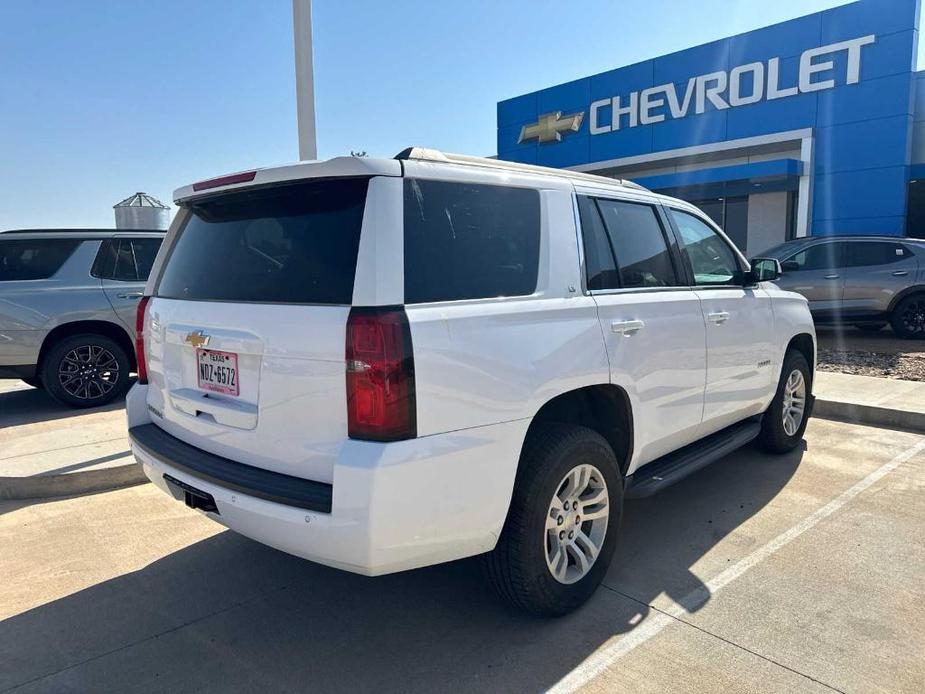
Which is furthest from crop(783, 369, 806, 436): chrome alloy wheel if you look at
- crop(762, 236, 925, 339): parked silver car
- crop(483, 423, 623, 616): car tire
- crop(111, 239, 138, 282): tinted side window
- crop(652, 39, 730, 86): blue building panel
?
crop(652, 39, 730, 86): blue building panel

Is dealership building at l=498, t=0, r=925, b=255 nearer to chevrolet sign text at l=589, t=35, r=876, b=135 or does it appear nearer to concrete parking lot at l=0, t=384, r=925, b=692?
chevrolet sign text at l=589, t=35, r=876, b=135

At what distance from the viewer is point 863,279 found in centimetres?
1081

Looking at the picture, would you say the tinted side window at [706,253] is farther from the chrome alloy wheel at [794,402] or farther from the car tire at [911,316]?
the car tire at [911,316]

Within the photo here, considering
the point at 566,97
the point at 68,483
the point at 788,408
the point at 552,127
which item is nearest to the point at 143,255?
the point at 68,483

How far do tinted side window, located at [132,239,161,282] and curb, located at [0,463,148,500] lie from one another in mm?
3277

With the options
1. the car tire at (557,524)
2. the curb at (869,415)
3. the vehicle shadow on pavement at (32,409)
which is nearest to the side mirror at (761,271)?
the car tire at (557,524)

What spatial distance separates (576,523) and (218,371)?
5.70ft

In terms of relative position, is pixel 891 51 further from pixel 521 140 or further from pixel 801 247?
pixel 521 140

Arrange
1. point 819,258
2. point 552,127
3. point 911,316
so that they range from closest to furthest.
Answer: point 911,316, point 819,258, point 552,127

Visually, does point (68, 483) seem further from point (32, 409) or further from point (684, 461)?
point (684, 461)

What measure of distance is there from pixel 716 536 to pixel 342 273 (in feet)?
9.09

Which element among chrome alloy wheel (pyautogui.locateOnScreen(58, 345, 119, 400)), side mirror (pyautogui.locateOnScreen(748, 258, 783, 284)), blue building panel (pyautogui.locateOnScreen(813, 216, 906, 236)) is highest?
blue building panel (pyautogui.locateOnScreen(813, 216, 906, 236))

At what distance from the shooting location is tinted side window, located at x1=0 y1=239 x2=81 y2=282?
6.80 meters

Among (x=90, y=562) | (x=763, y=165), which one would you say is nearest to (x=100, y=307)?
(x=90, y=562)
